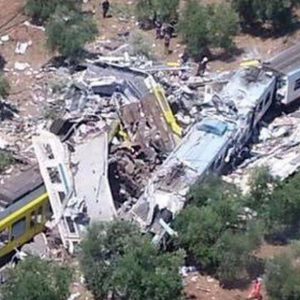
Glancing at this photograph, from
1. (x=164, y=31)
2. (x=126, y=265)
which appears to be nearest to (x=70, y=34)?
(x=164, y=31)

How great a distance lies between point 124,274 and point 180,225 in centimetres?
171

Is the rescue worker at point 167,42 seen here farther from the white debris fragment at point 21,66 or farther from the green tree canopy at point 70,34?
the white debris fragment at point 21,66

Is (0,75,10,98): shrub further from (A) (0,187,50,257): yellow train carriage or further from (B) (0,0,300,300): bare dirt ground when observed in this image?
(A) (0,187,50,257): yellow train carriage

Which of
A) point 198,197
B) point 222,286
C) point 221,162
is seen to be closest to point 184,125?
point 221,162

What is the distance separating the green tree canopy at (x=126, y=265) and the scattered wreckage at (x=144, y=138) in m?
0.75

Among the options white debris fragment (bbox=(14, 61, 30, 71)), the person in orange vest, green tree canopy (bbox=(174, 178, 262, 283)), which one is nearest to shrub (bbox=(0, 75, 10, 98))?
white debris fragment (bbox=(14, 61, 30, 71))

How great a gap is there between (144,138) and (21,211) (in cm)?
298

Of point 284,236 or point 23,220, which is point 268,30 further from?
point 23,220

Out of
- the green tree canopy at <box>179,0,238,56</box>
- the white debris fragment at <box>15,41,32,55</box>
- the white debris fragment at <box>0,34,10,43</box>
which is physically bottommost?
the green tree canopy at <box>179,0,238,56</box>

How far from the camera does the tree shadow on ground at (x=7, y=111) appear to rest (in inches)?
944

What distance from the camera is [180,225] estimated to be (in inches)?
767

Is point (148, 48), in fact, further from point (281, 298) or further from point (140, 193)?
point (281, 298)

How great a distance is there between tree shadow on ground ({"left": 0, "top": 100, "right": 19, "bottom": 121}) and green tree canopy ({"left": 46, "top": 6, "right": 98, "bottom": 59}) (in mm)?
1887

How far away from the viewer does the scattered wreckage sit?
20094mm
